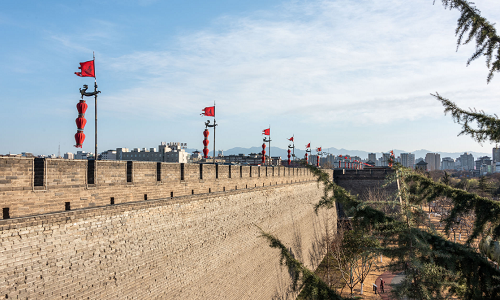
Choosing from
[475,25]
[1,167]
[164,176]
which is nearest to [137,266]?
[164,176]

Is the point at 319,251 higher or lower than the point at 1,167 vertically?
lower

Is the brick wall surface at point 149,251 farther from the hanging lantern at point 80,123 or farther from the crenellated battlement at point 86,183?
the hanging lantern at point 80,123

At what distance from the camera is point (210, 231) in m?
11.0

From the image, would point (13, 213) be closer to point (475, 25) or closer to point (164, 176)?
point (164, 176)

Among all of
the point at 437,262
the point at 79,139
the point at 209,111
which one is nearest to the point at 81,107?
the point at 79,139

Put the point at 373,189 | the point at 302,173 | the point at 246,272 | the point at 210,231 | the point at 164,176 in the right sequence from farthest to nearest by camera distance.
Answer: the point at 373,189
the point at 302,173
the point at 246,272
the point at 210,231
the point at 164,176

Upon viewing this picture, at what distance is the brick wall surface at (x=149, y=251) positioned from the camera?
549cm

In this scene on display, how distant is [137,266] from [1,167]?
3.49 meters

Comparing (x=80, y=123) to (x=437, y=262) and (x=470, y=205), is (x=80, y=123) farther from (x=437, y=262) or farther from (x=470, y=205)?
(x=470, y=205)

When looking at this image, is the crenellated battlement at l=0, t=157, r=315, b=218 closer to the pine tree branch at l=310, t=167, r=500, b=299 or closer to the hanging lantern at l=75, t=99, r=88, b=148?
the hanging lantern at l=75, t=99, r=88, b=148

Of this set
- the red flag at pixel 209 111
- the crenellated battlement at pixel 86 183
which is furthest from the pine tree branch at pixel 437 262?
the red flag at pixel 209 111

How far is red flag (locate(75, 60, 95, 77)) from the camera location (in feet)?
29.2

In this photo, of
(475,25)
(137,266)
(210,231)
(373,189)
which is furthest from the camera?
Result: (373,189)

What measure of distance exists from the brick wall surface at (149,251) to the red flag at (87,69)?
11.9 ft
